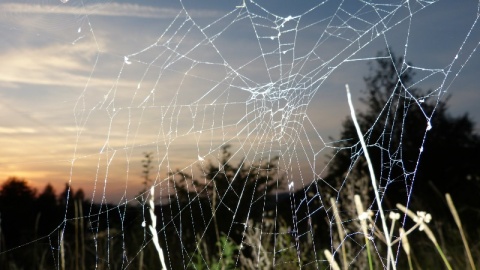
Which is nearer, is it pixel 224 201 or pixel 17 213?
pixel 224 201

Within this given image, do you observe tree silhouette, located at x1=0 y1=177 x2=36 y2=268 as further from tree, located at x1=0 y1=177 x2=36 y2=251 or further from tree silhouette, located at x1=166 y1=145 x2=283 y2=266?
tree silhouette, located at x1=166 y1=145 x2=283 y2=266

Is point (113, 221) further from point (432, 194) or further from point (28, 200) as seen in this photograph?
point (432, 194)

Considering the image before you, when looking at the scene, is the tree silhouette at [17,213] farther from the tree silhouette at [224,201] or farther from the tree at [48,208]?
the tree silhouette at [224,201]

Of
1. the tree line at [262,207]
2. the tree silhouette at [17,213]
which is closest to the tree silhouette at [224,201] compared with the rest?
the tree line at [262,207]

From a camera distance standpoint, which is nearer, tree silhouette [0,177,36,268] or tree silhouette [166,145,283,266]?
tree silhouette [166,145,283,266]

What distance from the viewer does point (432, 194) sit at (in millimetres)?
11711

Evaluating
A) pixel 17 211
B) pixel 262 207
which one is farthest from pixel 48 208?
pixel 262 207

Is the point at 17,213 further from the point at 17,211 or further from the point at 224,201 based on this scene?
the point at 224,201

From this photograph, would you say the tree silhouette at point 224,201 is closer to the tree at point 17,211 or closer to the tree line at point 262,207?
the tree line at point 262,207

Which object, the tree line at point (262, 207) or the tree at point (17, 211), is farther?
the tree at point (17, 211)

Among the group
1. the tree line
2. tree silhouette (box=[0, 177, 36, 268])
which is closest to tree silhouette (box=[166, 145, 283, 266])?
the tree line

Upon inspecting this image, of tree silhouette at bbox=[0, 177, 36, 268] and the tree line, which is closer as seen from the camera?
the tree line

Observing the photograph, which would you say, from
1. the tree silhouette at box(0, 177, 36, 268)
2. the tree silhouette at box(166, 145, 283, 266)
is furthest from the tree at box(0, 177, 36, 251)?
the tree silhouette at box(166, 145, 283, 266)

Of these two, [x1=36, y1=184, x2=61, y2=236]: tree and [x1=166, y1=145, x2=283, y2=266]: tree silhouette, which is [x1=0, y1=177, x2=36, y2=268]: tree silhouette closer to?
[x1=36, y1=184, x2=61, y2=236]: tree
